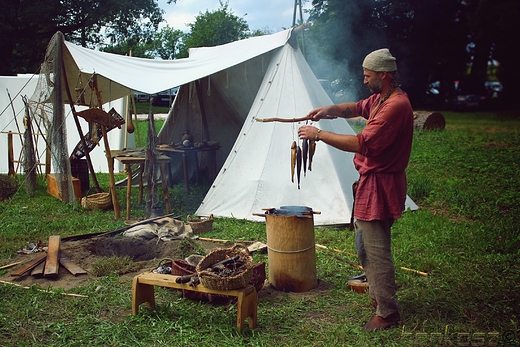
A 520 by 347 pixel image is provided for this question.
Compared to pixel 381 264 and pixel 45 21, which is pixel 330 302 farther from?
pixel 45 21

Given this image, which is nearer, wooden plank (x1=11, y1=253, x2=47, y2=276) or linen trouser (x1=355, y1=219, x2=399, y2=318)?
linen trouser (x1=355, y1=219, x2=399, y2=318)

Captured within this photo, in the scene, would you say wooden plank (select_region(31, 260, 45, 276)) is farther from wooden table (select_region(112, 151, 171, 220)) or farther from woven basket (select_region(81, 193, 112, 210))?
woven basket (select_region(81, 193, 112, 210))

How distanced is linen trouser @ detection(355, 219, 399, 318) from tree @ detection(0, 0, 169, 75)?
19199 millimetres

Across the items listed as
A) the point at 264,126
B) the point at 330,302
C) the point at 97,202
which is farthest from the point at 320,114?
the point at 97,202

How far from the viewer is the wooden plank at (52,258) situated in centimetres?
448

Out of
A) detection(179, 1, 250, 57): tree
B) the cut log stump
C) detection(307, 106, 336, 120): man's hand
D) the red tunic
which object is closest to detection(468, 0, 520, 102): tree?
the cut log stump

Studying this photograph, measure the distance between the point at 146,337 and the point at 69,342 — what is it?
1.55 ft

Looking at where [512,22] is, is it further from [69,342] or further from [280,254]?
[69,342]

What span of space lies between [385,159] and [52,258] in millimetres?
3105

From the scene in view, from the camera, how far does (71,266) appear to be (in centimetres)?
466

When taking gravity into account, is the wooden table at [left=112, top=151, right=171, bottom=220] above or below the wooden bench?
above

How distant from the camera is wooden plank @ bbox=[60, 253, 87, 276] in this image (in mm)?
4560

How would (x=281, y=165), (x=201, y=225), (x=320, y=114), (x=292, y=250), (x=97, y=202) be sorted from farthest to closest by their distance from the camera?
(x=97, y=202)
(x=281, y=165)
(x=201, y=225)
(x=292, y=250)
(x=320, y=114)

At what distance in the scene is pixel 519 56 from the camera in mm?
25234
